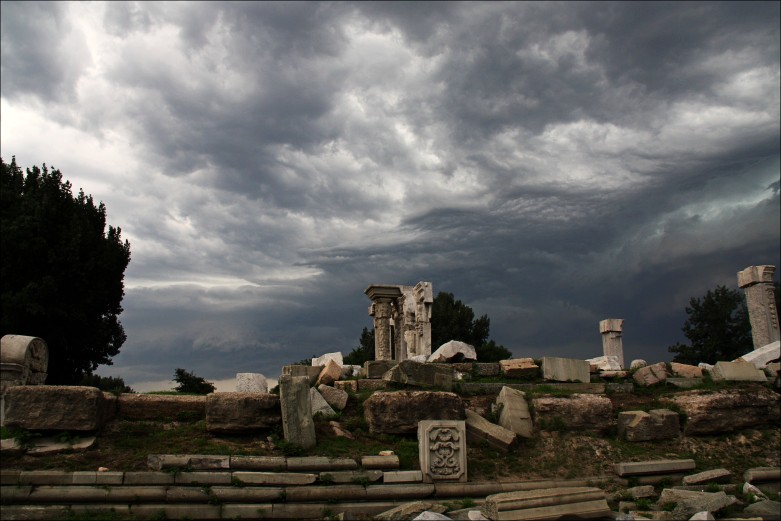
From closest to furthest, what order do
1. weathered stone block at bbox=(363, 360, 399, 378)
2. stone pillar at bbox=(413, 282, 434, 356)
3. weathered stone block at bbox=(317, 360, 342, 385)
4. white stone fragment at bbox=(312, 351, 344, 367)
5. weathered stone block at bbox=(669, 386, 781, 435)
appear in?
weathered stone block at bbox=(669, 386, 781, 435), weathered stone block at bbox=(317, 360, 342, 385), weathered stone block at bbox=(363, 360, 399, 378), white stone fragment at bbox=(312, 351, 344, 367), stone pillar at bbox=(413, 282, 434, 356)

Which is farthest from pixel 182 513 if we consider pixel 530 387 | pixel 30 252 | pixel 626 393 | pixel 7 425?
pixel 30 252

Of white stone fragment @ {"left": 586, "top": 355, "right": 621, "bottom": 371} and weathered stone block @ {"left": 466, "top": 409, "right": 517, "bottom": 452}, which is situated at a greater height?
white stone fragment @ {"left": 586, "top": 355, "right": 621, "bottom": 371}

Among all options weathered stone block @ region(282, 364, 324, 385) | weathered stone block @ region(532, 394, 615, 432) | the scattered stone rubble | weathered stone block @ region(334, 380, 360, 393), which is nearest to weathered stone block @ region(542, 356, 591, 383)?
the scattered stone rubble

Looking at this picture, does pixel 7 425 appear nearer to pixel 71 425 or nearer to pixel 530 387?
pixel 71 425

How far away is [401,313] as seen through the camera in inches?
1121

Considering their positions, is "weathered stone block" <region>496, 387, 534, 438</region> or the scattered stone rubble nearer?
the scattered stone rubble

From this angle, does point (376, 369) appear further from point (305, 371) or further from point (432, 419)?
point (432, 419)

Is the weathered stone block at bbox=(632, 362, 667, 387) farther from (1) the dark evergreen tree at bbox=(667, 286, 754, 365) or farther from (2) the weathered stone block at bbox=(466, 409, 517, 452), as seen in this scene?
(1) the dark evergreen tree at bbox=(667, 286, 754, 365)

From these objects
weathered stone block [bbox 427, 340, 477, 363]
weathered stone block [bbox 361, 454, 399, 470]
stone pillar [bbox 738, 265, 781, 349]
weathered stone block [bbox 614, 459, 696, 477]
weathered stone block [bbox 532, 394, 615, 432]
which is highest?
stone pillar [bbox 738, 265, 781, 349]

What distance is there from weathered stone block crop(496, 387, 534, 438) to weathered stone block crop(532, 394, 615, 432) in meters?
0.31

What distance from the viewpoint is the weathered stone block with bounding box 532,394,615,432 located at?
1372cm

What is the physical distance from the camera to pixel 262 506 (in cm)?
970

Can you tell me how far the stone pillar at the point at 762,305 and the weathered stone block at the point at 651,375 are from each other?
25.3ft

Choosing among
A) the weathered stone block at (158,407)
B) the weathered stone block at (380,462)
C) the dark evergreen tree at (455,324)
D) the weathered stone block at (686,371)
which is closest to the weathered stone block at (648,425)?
the weathered stone block at (686,371)
